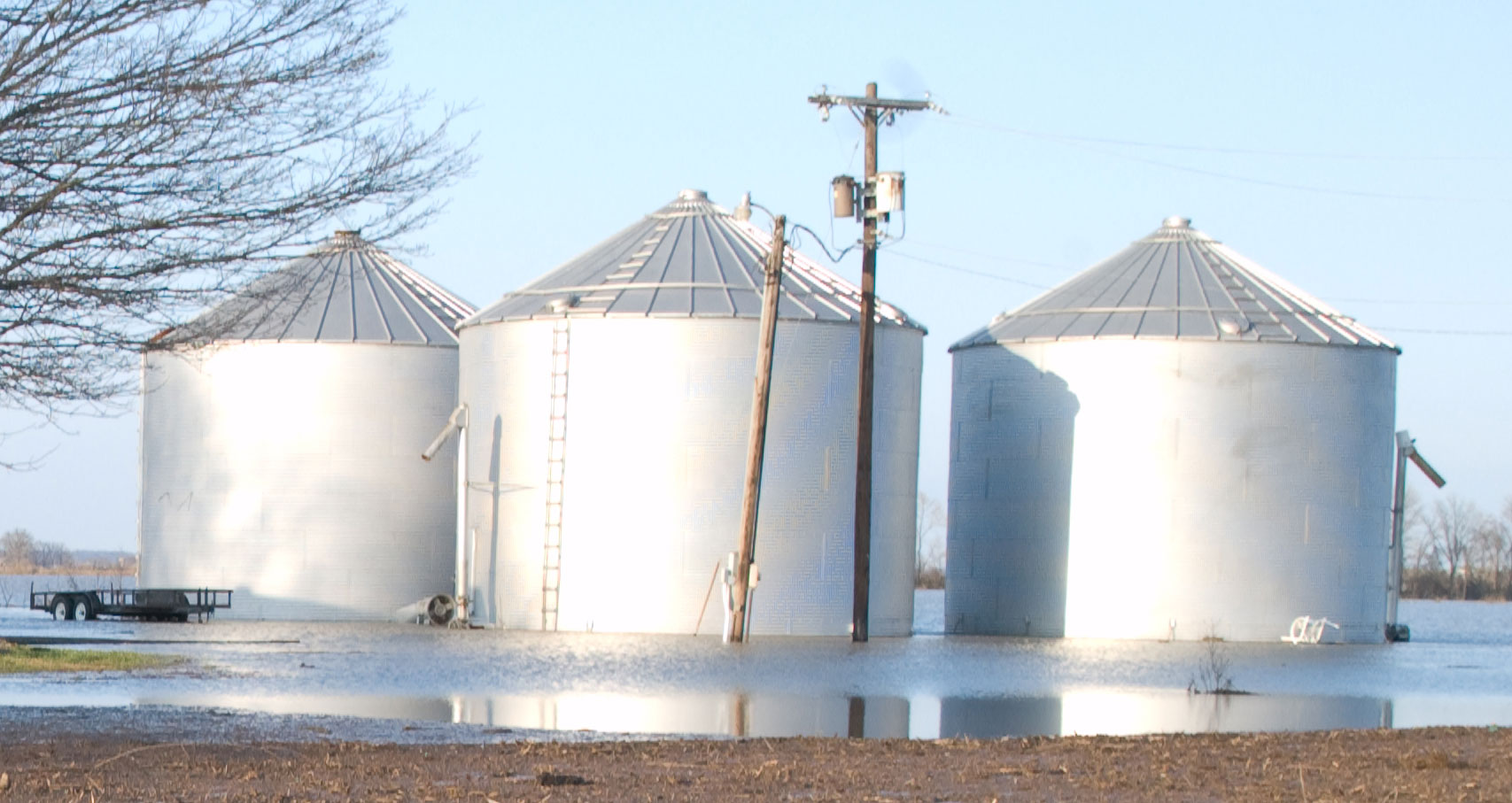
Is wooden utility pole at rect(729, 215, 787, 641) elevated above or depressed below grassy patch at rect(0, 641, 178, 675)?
above

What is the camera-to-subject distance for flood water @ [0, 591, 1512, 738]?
2114 cm

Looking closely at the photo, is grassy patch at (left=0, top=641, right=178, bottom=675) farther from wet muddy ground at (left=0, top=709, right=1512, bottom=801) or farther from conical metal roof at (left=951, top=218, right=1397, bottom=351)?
conical metal roof at (left=951, top=218, right=1397, bottom=351)

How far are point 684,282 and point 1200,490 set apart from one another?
1221 centimetres

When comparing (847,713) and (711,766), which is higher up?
(711,766)

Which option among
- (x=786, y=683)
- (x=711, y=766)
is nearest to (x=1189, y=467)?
(x=786, y=683)

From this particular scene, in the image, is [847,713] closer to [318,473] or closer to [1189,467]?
[1189,467]

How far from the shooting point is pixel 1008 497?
48781 mm

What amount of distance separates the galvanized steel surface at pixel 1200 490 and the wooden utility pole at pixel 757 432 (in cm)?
992

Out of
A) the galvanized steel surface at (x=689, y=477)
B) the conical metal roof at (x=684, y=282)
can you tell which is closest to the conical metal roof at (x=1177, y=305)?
the conical metal roof at (x=684, y=282)

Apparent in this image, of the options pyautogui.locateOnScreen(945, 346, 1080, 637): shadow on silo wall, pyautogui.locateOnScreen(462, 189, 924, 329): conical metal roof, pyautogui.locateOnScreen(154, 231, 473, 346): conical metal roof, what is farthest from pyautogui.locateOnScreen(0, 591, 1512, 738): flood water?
pyautogui.locateOnScreen(154, 231, 473, 346): conical metal roof

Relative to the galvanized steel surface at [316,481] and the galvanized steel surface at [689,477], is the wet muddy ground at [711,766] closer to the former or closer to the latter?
the galvanized steel surface at [689,477]

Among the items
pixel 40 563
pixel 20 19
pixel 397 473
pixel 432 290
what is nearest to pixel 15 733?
pixel 20 19

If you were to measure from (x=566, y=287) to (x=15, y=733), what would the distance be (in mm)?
29968

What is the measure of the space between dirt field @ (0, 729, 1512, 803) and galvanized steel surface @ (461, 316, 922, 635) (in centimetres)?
2505
